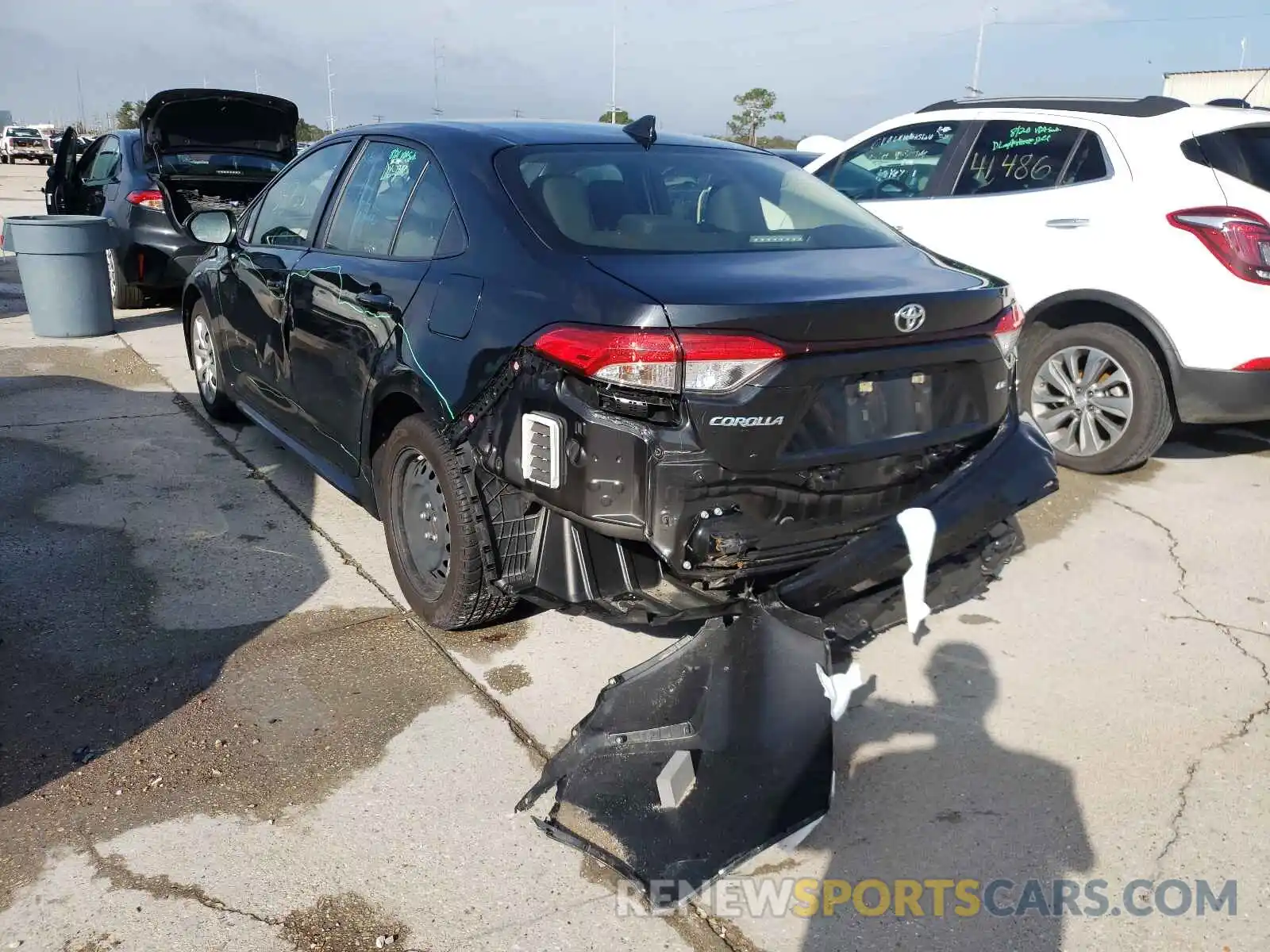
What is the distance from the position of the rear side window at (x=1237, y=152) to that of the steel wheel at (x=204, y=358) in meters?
5.17

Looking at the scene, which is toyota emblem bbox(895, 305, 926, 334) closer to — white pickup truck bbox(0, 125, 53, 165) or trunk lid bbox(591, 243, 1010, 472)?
trunk lid bbox(591, 243, 1010, 472)

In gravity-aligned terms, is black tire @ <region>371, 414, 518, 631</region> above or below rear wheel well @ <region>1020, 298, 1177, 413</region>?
below

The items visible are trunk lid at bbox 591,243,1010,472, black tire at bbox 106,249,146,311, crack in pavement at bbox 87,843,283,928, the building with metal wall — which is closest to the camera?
crack in pavement at bbox 87,843,283,928

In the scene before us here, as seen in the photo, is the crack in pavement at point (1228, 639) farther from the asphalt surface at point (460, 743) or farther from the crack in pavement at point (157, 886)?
the crack in pavement at point (157, 886)

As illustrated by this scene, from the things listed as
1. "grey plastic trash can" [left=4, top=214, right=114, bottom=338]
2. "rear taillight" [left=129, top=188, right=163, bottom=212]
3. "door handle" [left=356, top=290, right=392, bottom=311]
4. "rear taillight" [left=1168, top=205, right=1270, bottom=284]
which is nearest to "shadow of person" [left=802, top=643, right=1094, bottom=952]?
"door handle" [left=356, top=290, right=392, bottom=311]

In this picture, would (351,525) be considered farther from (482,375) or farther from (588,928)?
(588,928)

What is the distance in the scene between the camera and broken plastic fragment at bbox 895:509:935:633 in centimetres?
289

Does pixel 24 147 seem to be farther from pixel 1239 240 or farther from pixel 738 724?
pixel 738 724

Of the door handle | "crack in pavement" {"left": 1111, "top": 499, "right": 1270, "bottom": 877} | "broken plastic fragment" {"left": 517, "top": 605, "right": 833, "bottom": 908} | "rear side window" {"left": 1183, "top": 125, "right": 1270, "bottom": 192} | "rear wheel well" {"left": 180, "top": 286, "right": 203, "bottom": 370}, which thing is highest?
"rear side window" {"left": 1183, "top": 125, "right": 1270, "bottom": 192}

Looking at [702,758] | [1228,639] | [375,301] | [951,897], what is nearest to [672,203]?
[375,301]

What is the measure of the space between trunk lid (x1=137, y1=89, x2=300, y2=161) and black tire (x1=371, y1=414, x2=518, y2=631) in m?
6.34

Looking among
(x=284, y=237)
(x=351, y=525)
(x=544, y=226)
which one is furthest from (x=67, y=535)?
(x=544, y=226)

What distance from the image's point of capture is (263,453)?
18.4 ft

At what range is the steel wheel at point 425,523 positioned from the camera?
3590mm
